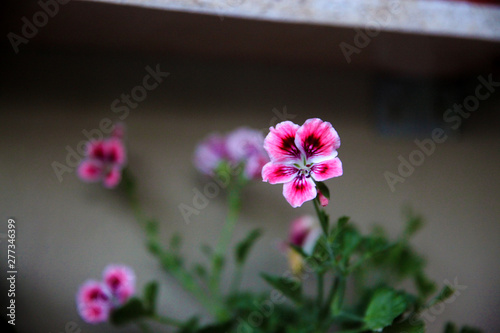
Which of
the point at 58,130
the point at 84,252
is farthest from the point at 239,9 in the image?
the point at 84,252

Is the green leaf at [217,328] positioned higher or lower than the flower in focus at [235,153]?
lower

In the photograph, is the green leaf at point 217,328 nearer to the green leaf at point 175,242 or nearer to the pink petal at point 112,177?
the green leaf at point 175,242

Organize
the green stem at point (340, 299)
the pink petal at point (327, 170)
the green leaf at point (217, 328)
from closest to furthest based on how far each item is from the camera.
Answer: the pink petal at point (327, 170), the green stem at point (340, 299), the green leaf at point (217, 328)

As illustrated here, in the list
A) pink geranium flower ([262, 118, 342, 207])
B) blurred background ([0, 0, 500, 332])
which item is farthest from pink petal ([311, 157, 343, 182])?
blurred background ([0, 0, 500, 332])

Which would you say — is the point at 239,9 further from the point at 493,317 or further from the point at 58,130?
the point at 493,317

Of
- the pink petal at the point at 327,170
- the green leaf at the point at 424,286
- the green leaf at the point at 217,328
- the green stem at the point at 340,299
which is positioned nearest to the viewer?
the pink petal at the point at 327,170

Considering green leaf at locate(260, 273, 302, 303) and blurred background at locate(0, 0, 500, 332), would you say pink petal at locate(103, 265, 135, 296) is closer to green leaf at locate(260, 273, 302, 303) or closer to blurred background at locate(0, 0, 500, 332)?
blurred background at locate(0, 0, 500, 332)

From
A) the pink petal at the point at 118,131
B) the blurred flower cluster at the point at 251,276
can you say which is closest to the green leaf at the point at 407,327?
the blurred flower cluster at the point at 251,276
